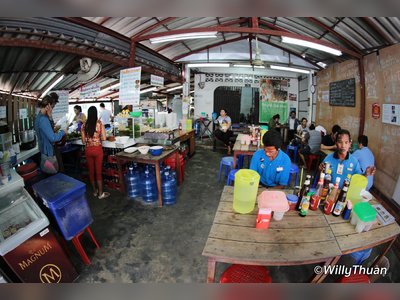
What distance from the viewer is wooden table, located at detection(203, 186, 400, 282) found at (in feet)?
4.57

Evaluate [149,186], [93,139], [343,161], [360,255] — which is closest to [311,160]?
[343,161]

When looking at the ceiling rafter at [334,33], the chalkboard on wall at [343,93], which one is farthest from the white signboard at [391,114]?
the ceiling rafter at [334,33]

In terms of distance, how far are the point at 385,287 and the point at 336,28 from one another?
5.89 meters

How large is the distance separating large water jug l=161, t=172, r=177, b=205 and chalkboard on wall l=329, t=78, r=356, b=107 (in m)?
5.64

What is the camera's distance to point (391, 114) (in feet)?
14.3

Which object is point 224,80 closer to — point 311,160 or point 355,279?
point 311,160

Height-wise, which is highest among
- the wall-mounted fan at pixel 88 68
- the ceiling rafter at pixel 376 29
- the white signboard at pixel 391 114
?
the ceiling rafter at pixel 376 29

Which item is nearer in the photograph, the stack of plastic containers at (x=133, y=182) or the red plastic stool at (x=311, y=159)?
the stack of plastic containers at (x=133, y=182)

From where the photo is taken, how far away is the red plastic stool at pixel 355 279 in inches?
68.0

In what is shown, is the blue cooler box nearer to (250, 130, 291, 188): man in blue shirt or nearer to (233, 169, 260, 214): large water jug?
(233, 169, 260, 214): large water jug

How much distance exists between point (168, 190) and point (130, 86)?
2.32 metres

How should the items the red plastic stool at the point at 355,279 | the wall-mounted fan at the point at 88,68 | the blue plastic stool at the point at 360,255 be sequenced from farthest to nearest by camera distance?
the wall-mounted fan at the point at 88,68
the blue plastic stool at the point at 360,255
the red plastic stool at the point at 355,279

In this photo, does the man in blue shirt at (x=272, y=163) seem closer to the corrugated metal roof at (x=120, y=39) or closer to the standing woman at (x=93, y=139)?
the corrugated metal roof at (x=120, y=39)

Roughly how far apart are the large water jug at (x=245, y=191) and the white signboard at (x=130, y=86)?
3203mm
